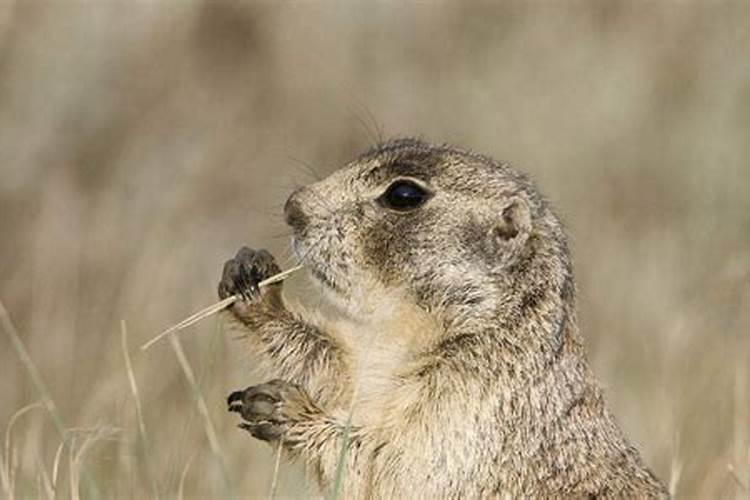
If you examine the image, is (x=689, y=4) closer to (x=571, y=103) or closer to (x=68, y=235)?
(x=571, y=103)

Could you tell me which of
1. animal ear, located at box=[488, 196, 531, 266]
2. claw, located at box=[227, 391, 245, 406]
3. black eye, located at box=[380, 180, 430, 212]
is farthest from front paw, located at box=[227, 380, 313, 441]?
animal ear, located at box=[488, 196, 531, 266]

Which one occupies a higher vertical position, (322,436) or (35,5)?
(35,5)

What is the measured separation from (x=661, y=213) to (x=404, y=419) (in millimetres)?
6672

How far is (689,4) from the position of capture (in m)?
14.8

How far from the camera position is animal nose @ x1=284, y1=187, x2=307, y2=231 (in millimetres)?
6387

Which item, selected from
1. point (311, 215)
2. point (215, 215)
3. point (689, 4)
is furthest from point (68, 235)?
point (311, 215)

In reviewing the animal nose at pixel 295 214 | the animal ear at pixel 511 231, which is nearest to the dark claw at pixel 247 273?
the animal nose at pixel 295 214

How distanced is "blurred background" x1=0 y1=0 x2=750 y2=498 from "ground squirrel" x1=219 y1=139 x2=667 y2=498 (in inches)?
83.3

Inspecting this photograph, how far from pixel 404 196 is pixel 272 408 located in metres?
0.77

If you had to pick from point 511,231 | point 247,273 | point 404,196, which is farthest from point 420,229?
point 247,273

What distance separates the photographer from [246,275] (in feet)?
21.4

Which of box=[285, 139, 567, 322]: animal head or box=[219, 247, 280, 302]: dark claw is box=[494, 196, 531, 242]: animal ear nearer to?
box=[285, 139, 567, 322]: animal head

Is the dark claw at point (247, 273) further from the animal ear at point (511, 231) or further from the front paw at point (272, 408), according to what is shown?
the animal ear at point (511, 231)

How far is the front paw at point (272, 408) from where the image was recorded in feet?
20.3
